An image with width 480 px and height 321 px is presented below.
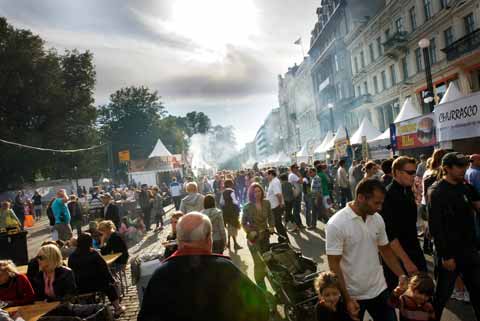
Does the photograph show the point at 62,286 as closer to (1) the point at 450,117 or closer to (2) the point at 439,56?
(1) the point at 450,117

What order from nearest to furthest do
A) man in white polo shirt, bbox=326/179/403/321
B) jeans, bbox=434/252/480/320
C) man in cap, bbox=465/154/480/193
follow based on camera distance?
1. man in white polo shirt, bbox=326/179/403/321
2. jeans, bbox=434/252/480/320
3. man in cap, bbox=465/154/480/193

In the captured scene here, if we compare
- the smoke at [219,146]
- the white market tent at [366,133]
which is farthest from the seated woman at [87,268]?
the smoke at [219,146]

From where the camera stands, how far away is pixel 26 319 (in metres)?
4.19

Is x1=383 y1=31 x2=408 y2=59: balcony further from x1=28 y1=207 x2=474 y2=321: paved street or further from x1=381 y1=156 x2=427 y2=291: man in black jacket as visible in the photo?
x1=381 y1=156 x2=427 y2=291: man in black jacket

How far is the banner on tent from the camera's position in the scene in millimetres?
8070

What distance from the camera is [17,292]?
4855 millimetres

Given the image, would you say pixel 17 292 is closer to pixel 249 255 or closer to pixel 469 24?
pixel 249 255

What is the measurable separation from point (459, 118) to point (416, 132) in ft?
11.1

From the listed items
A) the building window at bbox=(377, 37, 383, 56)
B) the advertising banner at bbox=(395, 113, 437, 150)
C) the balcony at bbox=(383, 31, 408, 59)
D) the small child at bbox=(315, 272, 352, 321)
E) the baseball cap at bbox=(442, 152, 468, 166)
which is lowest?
the small child at bbox=(315, 272, 352, 321)

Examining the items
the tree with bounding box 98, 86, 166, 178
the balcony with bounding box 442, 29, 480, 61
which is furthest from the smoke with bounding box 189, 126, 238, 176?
→ the balcony with bounding box 442, 29, 480, 61

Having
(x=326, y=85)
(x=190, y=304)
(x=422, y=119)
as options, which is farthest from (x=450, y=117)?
(x=326, y=85)

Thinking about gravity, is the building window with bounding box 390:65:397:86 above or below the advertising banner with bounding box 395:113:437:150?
above

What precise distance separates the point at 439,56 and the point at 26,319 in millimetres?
29376

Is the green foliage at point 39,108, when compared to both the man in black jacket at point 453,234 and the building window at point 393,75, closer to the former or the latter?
the building window at point 393,75
